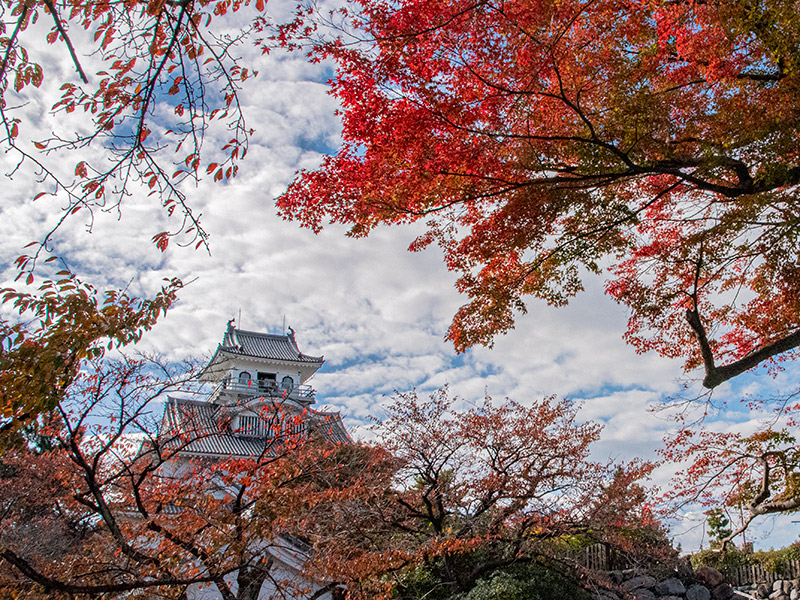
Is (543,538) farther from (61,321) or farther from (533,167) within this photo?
(61,321)

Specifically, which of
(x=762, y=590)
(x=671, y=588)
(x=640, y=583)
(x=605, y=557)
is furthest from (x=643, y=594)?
(x=762, y=590)

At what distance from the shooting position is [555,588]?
1120 centimetres

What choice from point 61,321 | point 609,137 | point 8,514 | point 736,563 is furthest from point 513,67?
point 736,563

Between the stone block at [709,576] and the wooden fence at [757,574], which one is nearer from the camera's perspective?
the stone block at [709,576]

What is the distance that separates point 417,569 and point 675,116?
28.3 feet

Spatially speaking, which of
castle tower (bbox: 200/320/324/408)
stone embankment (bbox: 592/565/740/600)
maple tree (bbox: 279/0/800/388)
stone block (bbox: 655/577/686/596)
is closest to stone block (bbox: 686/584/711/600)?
stone embankment (bbox: 592/565/740/600)

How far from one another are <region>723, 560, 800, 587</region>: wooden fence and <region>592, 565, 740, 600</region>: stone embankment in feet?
1.65

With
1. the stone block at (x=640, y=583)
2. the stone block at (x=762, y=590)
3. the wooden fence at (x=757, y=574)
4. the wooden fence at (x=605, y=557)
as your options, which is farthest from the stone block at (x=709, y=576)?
the wooden fence at (x=605, y=557)

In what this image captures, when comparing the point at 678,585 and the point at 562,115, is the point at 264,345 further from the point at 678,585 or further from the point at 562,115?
the point at 562,115

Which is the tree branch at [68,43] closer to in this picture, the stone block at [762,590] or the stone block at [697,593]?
the stone block at [697,593]

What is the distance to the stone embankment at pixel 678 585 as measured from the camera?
13844mm

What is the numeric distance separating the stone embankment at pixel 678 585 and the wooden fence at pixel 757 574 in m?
0.50

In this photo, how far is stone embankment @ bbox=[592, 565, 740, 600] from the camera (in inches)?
545

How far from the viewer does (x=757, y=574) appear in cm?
1509
